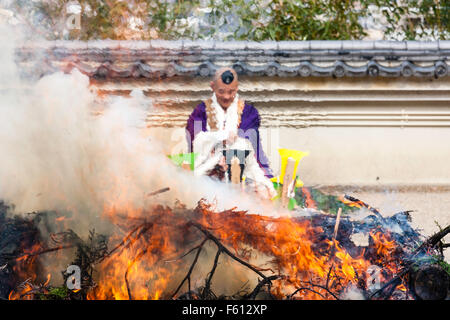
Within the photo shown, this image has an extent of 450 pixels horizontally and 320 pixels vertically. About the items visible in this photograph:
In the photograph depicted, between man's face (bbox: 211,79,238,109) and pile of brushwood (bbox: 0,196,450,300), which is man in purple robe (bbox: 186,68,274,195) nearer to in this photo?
man's face (bbox: 211,79,238,109)

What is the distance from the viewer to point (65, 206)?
525 cm

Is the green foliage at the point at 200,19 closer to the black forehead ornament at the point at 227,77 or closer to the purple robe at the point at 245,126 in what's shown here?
the purple robe at the point at 245,126

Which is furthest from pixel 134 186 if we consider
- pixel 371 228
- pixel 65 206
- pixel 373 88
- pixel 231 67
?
pixel 373 88

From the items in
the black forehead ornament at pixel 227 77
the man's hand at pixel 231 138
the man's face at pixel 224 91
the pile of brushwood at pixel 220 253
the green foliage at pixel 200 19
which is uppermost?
the green foliage at pixel 200 19

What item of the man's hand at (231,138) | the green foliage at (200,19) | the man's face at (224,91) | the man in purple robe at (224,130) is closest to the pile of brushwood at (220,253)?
the man in purple robe at (224,130)

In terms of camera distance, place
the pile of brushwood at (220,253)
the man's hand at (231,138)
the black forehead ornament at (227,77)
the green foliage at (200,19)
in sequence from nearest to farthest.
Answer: the pile of brushwood at (220,253), the black forehead ornament at (227,77), the man's hand at (231,138), the green foliage at (200,19)

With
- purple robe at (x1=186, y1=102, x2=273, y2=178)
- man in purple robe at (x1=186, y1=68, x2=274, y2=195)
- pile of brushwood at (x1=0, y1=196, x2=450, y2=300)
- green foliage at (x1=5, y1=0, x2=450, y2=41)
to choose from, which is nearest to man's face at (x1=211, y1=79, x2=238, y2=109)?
man in purple robe at (x1=186, y1=68, x2=274, y2=195)

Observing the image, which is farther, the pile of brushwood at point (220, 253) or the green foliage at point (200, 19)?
the green foliage at point (200, 19)

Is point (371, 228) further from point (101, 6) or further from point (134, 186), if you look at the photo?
point (101, 6)

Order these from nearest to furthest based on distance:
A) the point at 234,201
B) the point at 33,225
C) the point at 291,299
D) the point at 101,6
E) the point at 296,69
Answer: the point at 291,299 < the point at 33,225 < the point at 234,201 < the point at 296,69 < the point at 101,6

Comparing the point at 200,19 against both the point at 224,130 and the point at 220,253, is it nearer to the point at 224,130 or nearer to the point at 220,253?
the point at 224,130

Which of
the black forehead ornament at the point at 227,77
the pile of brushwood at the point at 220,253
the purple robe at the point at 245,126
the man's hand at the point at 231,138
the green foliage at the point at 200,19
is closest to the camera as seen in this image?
the pile of brushwood at the point at 220,253

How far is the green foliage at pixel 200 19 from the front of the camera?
9594 millimetres

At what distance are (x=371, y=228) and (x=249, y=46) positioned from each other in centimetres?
303
